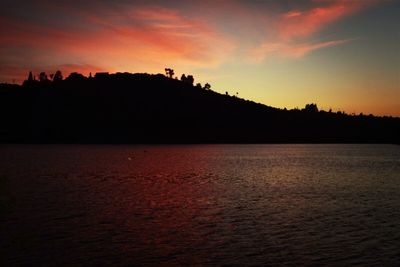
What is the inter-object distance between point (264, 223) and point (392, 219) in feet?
50.2

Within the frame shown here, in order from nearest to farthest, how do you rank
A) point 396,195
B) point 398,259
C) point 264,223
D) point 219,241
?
point 398,259 → point 219,241 → point 264,223 → point 396,195

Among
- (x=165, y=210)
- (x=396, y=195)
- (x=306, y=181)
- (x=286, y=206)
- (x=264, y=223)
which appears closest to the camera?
(x=264, y=223)

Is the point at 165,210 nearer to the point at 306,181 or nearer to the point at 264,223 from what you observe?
the point at 264,223

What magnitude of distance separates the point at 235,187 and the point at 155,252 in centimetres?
5209

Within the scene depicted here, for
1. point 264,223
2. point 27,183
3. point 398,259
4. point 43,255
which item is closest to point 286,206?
point 264,223

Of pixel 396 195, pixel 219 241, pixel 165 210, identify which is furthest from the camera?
pixel 396 195

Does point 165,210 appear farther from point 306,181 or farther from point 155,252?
point 306,181

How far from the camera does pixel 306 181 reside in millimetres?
100000

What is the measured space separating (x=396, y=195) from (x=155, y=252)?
176 ft

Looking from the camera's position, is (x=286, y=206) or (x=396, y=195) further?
(x=396, y=195)

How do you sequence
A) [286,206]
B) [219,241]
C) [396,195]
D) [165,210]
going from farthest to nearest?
1. [396,195]
2. [286,206]
3. [165,210]
4. [219,241]

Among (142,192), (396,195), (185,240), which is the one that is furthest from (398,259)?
(142,192)

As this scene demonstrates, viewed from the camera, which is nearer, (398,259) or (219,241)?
(398,259)

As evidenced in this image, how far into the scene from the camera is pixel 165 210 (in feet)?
186
